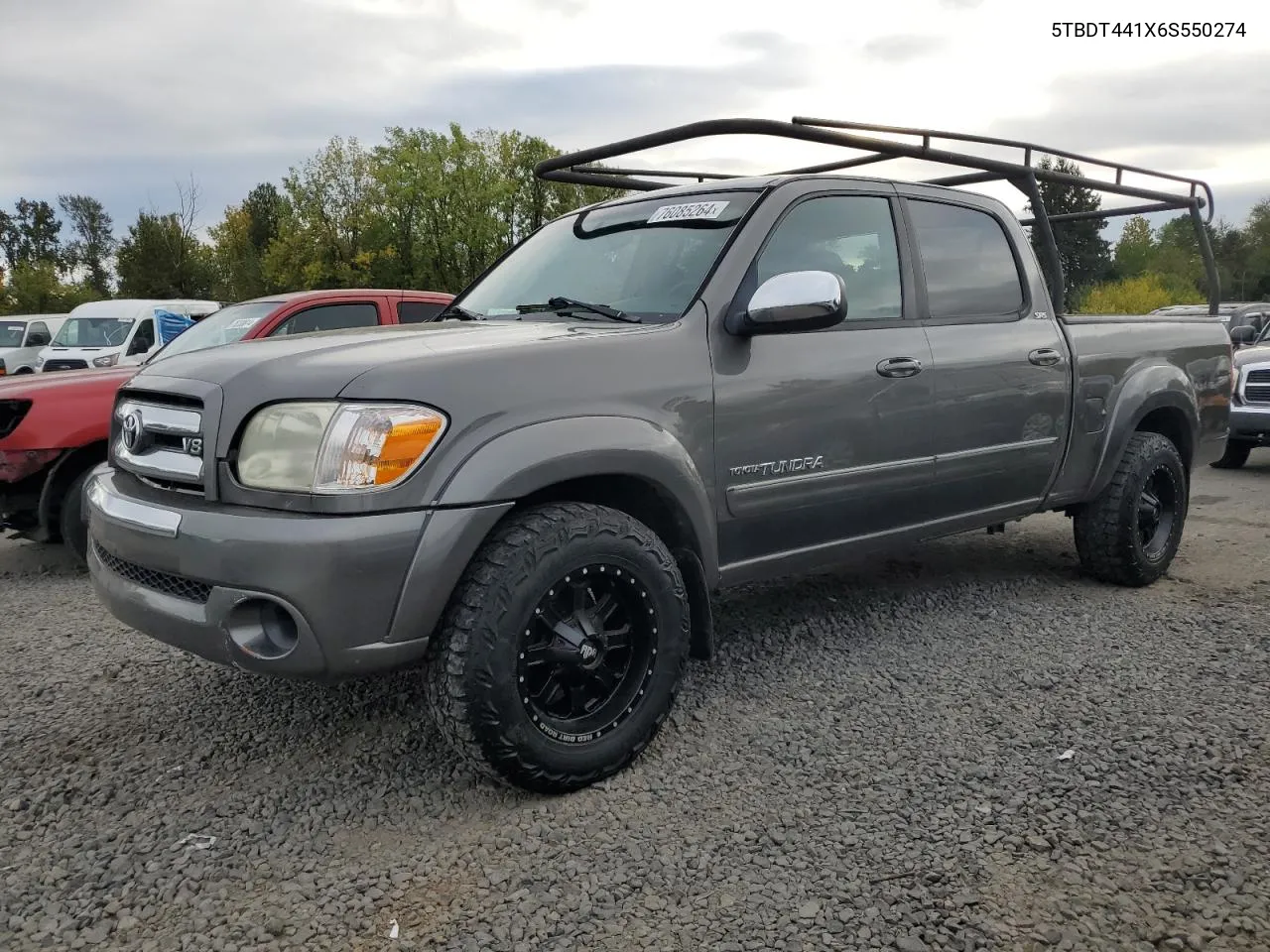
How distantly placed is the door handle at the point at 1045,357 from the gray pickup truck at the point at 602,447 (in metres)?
0.01

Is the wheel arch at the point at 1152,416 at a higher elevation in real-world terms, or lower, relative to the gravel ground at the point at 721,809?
higher

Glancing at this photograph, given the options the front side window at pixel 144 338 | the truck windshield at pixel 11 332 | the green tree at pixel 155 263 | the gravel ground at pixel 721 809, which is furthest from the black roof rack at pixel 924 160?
the green tree at pixel 155 263

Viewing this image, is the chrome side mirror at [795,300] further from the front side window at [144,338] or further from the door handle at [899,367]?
the front side window at [144,338]

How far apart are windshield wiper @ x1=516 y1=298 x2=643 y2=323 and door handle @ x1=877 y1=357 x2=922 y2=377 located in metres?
0.94

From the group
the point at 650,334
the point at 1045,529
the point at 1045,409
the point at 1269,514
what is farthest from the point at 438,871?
the point at 1269,514

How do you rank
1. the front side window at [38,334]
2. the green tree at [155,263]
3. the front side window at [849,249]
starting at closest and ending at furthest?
the front side window at [849,249]
the front side window at [38,334]
the green tree at [155,263]

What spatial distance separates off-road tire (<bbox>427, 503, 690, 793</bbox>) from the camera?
2.56 meters

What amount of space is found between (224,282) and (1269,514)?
5598 cm

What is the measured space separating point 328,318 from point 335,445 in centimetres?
469

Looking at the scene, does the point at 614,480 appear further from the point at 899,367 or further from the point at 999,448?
the point at 999,448

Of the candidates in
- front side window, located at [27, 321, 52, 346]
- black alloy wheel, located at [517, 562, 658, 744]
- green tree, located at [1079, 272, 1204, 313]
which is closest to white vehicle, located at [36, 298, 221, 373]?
front side window, located at [27, 321, 52, 346]

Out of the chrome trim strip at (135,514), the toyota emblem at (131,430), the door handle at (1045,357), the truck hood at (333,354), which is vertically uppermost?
the truck hood at (333,354)

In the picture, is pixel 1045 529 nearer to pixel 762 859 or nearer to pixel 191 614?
pixel 762 859

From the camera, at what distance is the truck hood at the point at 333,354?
256cm
